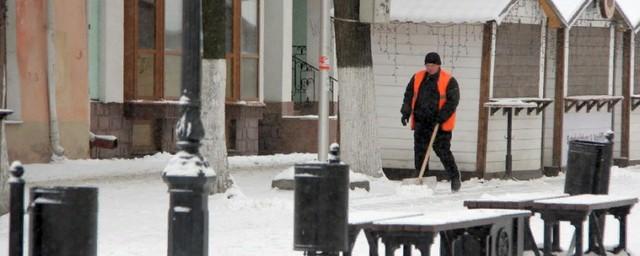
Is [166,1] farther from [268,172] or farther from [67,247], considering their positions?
[67,247]

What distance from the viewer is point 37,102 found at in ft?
73.4

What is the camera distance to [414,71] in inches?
856

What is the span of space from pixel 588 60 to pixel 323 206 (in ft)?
49.6

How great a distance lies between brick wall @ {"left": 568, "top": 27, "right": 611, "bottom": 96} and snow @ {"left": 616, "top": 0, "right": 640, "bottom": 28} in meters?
0.81

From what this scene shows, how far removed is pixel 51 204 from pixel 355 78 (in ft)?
39.6

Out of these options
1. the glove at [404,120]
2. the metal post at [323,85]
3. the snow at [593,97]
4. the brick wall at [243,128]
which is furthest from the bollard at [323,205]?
the brick wall at [243,128]

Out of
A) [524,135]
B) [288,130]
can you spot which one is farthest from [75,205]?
[288,130]

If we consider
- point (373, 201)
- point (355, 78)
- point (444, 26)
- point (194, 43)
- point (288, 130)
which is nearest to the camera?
point (194, 43)

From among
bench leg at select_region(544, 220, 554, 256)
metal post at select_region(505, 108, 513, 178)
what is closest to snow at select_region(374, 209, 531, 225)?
bench leg at select_region(544, 220, 554, 256)

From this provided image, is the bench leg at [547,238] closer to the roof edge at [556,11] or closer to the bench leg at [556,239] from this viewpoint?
the bench leg at [556,239]

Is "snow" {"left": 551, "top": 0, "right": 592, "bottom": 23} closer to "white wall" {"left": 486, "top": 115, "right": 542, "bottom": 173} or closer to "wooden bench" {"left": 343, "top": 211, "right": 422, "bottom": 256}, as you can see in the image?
"white wall" {"left": 486, "top": 115, "right": 542, "bottom": 173}

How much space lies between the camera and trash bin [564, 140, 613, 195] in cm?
1382

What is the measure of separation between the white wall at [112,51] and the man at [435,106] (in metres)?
6.07

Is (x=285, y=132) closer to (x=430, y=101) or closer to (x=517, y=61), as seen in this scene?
(x=517, y=61)
